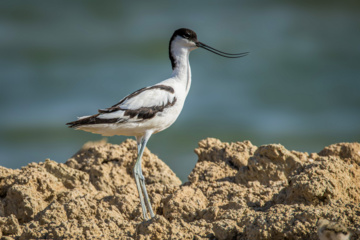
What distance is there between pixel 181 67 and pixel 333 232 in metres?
4.72

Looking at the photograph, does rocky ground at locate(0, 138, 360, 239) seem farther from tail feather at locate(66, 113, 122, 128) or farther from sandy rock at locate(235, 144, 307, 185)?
tail feather at locate(66, 113, 122, 128)

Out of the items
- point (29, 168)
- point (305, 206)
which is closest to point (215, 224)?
point (305, 206)

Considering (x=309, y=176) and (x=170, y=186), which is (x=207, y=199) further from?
(x=309, y=176)

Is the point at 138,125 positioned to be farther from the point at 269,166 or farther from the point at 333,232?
the point at 333,232

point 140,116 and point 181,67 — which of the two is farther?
point 181,67

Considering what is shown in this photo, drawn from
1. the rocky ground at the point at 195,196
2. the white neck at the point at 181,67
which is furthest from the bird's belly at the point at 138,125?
the rocky ground at the point at 195,196

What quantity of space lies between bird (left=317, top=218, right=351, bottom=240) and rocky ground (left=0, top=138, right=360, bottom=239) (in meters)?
0.47

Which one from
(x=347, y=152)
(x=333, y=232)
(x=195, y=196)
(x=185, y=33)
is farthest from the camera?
(x=185, y=33)

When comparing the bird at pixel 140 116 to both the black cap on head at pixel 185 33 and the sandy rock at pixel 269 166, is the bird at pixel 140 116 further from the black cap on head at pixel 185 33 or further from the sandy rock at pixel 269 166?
the sandy rock at pixel 269 166

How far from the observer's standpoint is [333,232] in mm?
4500

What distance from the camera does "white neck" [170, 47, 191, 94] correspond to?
8.77m

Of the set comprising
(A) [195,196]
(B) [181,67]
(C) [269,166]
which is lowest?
(A) [195,196]

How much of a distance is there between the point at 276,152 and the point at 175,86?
1.67m

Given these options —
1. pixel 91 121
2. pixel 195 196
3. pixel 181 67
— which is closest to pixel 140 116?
pixel 91 121
